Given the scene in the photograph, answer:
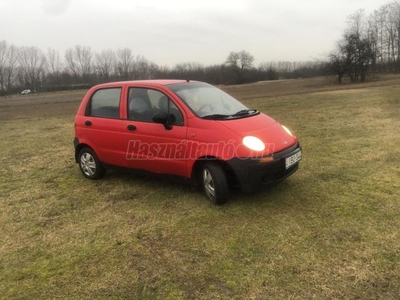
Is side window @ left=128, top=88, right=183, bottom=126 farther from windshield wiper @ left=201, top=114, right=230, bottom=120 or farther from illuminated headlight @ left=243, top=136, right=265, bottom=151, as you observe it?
illuminated headlight @ left=243, top=136, right=265, bottom=151

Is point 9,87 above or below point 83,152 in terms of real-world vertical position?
above

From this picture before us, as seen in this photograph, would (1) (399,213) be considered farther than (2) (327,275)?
Yes

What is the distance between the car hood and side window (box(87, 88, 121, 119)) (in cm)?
190

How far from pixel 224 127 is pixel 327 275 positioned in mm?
2131


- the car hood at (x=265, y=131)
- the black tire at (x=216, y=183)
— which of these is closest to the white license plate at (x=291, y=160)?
the car hood at (x=265, y=131)

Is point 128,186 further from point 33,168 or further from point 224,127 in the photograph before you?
point 33,168

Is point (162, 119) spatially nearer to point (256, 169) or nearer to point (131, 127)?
point (131, 127)

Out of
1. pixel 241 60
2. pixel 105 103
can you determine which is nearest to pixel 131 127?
pixel 105 103

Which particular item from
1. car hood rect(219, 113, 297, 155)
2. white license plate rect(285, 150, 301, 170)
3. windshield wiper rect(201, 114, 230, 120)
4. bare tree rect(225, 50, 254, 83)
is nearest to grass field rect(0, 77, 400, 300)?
white license plate rect(285, 150, 301, 170)

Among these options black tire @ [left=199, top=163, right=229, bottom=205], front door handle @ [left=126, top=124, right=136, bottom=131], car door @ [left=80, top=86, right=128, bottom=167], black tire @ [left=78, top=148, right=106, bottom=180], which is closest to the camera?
black tire @ [left=199, top=163, right=229, bottom=205]

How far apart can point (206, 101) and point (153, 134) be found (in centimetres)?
92

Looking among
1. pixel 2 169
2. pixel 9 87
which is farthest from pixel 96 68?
pixel 2 169

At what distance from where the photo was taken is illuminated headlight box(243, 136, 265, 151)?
4.17 meters

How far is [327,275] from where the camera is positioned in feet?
9.53
